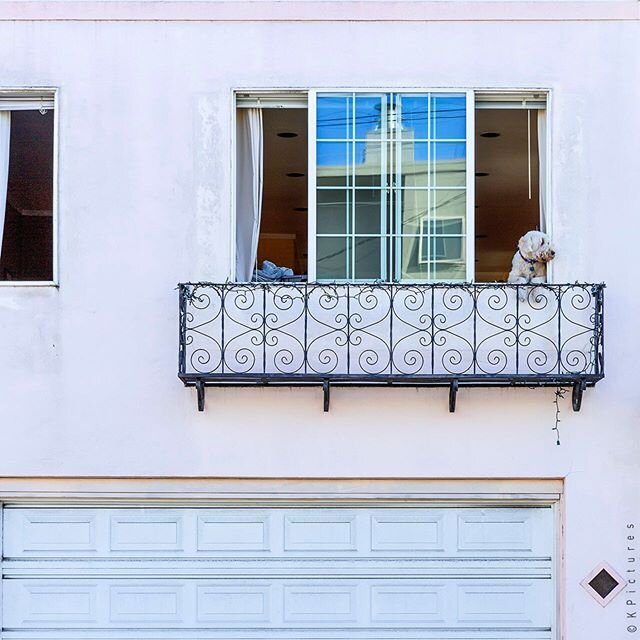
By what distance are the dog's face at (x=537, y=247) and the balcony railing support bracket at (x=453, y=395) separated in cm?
121

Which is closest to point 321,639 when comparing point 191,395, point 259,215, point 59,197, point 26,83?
point 191,395

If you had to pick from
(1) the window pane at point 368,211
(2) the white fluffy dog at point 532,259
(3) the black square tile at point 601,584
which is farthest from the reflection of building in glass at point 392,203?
(3) the black square tile at point 601,584

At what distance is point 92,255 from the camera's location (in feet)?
Result: 33.1

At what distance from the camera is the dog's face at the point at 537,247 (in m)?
9.96

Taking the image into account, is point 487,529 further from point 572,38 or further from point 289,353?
point 572,38

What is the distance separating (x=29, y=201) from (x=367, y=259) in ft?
9.48

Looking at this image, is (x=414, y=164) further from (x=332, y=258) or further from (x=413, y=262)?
(x=332, y=258)

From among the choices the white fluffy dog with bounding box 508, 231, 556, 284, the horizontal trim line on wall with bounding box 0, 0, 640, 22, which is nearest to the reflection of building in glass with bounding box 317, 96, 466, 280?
the white fluffy dog with bounding box 508, 231, 556, 284

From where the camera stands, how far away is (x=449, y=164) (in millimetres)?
10234

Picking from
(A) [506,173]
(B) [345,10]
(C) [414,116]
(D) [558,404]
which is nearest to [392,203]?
(C) [414,116]

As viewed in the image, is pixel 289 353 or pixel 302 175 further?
pixel 302 175

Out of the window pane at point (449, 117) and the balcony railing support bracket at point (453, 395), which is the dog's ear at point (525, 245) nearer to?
the window pane at point (449, 117)

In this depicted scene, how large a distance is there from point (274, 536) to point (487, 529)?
1.75m

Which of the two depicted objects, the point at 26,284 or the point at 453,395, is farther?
the point at 26,284
